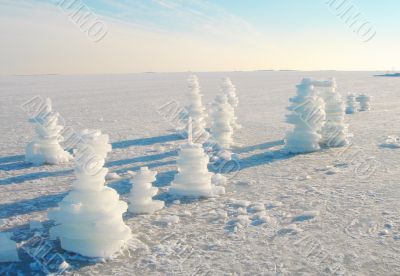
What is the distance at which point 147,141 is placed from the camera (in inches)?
642

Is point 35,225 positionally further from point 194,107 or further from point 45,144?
point 194,107

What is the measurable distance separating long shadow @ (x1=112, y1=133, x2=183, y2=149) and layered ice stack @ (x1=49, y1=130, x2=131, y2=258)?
8.52 meters

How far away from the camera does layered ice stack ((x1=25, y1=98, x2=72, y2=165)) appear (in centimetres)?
1241

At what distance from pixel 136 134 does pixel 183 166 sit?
9030 mm

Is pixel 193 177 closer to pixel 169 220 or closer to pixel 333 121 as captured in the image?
pixel 169 220

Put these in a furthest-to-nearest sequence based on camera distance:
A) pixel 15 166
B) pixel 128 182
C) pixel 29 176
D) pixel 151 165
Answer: pixel 151 165 → pixel 15 166 → pixel 29 176 → pixel 128 182

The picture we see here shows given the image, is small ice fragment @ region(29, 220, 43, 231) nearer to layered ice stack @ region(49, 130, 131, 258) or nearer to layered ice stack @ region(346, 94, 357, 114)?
layered ice stack @ region(49, 130, 131, 258)

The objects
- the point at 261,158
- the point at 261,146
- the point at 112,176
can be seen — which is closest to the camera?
the point at 112,176

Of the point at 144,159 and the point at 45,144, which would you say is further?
the point at 144,159

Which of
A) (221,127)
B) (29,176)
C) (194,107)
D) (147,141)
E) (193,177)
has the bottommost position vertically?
(147,141)

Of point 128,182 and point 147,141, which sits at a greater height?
point 128,182

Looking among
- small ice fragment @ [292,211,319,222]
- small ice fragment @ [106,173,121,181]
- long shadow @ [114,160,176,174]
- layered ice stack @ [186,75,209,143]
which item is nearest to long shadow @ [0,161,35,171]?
long shadow @ [114,160,176,174]

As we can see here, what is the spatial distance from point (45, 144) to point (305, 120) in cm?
864

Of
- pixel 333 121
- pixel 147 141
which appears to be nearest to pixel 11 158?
pixel 147 141
